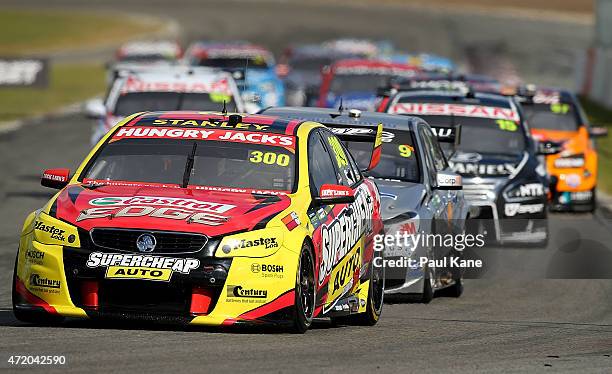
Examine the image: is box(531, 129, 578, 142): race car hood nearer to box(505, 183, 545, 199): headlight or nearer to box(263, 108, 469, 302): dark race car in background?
box(505, 183, 545, 199): headlight

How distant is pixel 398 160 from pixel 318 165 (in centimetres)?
292

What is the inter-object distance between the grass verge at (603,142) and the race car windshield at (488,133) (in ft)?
23.0

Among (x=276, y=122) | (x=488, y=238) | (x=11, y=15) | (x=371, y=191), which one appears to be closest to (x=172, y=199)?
(x=276, y=122)

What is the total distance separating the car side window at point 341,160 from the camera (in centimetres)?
1064

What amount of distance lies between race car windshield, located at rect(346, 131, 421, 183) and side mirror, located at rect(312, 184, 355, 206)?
316 cm

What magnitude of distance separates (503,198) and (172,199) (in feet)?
24.5

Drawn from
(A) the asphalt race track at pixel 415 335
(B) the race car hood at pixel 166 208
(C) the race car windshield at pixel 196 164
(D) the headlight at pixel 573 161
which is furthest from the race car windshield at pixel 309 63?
(B) the race car hood at pixel 166 208

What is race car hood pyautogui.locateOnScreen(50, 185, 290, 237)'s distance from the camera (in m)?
9.08

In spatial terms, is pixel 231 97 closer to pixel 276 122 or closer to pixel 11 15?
pixel 276 122

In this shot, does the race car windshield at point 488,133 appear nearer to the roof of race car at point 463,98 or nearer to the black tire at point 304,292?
the roof of race car at point 463,98

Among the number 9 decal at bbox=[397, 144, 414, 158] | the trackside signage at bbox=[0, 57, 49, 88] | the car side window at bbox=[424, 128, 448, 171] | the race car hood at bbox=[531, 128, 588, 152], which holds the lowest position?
the trackside signage at bbox=[0, 57, 49, 88]

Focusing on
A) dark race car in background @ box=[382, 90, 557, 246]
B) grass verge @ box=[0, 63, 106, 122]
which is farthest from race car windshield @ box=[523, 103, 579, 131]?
grass verge @ box=[0, 63, 106, 122]

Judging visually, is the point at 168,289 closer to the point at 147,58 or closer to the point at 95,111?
the point at 95,111

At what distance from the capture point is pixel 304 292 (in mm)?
9406
